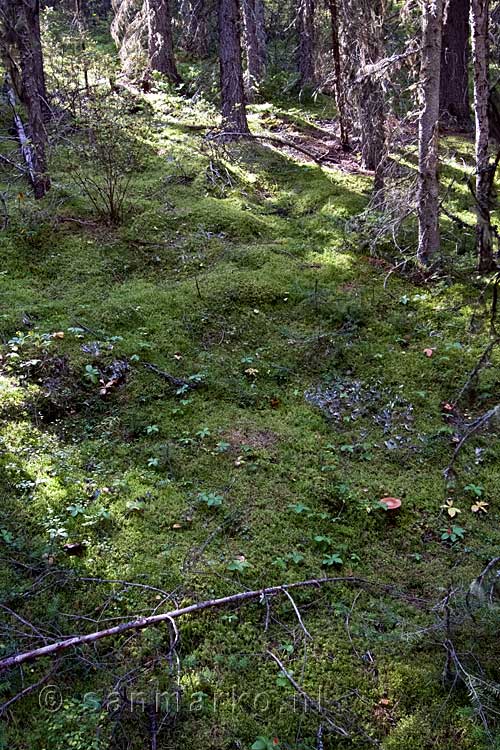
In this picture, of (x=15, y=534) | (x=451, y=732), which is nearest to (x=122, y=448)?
(x=15, y=534)

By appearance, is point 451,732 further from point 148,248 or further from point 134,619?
point 148,248

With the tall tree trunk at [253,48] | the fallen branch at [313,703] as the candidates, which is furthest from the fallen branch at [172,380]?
the tall tree trunk at [253,48]

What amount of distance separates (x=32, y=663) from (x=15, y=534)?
101 cm

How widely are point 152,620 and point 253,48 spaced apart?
653 inches

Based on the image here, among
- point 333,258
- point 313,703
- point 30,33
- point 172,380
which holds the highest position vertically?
point 30,33

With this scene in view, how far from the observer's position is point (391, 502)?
4434mm

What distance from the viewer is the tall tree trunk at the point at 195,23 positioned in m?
14.8

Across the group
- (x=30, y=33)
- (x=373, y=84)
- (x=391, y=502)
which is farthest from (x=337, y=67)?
(x=391, y=502)

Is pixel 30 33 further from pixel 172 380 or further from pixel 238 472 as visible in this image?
pixel 238 472

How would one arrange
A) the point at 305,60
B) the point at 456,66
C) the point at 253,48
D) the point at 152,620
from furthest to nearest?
the point at 305,60 → the point at 253,48 → the point at 456,66 → the point at 152,620

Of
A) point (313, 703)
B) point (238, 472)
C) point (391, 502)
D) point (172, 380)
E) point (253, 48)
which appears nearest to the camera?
point (313, 703)

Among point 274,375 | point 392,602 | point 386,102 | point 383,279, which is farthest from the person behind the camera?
point 386,102

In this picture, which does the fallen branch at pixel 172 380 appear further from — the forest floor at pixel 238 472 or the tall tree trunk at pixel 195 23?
the tall tree trunk at pixel 195 23

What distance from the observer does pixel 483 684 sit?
116 inches
